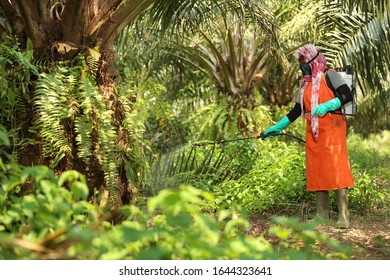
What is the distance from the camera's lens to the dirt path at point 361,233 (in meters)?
5.66

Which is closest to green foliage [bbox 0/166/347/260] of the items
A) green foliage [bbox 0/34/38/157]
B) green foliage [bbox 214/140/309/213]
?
green foliage [bbox 0/34/38/157]

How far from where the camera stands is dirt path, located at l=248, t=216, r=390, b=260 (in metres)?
5.66

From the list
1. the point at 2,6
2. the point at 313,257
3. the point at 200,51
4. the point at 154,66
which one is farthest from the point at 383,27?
the point at 313,257

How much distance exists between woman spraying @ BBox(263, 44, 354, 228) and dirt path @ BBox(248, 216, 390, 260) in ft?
0.68

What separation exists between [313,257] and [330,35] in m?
8.93

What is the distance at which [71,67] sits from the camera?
613 centimetres

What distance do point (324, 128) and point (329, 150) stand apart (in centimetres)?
23

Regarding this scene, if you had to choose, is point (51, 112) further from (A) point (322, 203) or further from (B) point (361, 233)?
(B) point (361, 233)

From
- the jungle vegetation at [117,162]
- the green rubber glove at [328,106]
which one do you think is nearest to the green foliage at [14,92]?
the jungle vegetation at [117,162]

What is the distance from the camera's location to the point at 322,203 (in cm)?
730

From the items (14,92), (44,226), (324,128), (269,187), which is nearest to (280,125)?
(324,128)

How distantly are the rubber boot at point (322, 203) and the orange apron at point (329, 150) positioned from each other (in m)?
0.23

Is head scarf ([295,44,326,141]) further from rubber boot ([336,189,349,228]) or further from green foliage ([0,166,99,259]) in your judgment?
green foliage ([0,166,99,259])

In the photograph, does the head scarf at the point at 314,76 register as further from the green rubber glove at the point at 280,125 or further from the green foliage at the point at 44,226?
the green foliage at the point at 44,226
